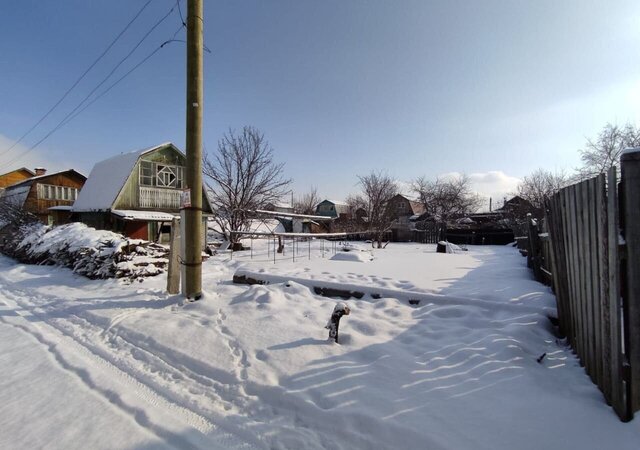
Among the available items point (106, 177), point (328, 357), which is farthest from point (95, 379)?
point (106, 177)

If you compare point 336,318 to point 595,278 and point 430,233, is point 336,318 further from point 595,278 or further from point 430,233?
point 430,233

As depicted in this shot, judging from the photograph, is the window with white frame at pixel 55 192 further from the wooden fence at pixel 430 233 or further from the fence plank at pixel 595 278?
the fence plank at pixel 595 278

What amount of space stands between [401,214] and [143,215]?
29.5m

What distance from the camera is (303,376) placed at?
2881mm

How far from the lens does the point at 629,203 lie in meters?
2.03

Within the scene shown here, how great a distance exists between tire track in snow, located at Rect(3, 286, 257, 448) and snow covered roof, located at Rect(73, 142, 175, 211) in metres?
12.8

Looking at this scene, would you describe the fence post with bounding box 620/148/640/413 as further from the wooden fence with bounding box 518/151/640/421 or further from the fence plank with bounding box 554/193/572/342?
the fence plank with bounding box 554/193/572/342

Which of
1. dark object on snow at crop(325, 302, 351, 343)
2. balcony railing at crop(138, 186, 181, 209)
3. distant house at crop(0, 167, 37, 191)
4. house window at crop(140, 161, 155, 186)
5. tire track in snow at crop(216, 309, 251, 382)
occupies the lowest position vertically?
tire track in snow at crop(216, 309, 251, 382)

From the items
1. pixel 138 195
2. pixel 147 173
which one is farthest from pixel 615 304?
pixel 147 173

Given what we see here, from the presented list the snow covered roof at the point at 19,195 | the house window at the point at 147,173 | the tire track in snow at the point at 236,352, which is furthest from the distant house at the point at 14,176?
the tire track in snow at the point at 236,352

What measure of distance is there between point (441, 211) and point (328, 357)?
3932 centimetres

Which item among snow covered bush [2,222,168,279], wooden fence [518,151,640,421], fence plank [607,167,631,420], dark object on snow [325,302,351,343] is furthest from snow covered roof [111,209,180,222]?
fence plank [607,167,631,420]

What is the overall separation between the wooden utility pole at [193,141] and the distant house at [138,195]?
1126cm

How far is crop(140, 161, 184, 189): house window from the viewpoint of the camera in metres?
17.1
